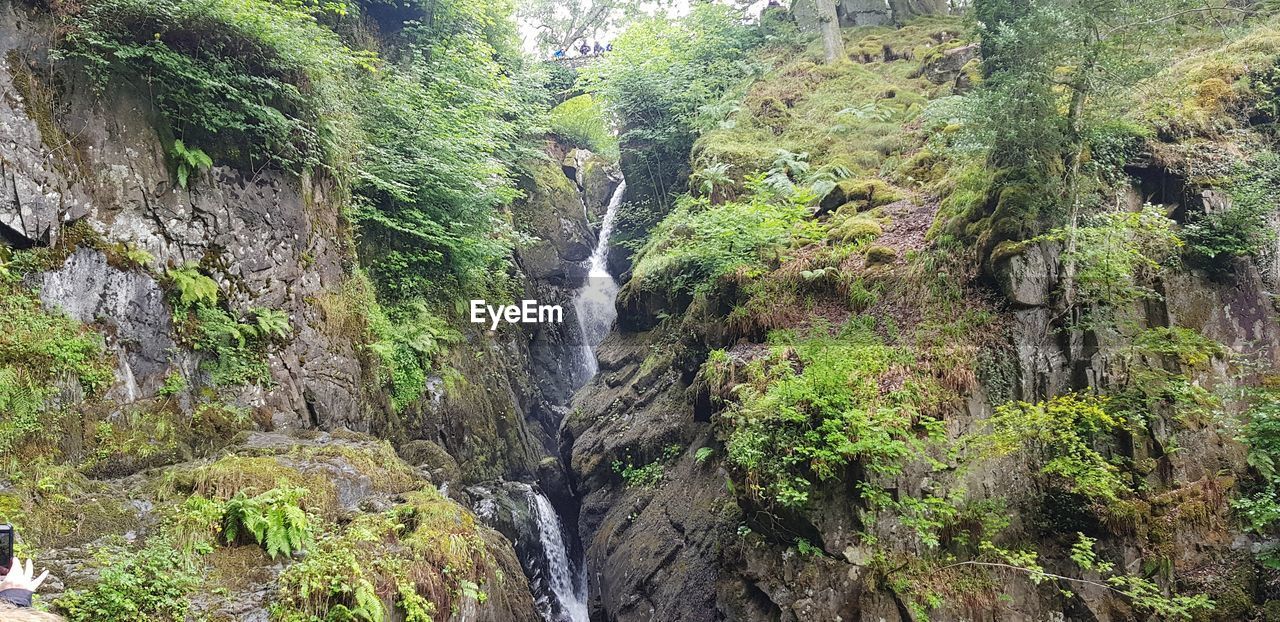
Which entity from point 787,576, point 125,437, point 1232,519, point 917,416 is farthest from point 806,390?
point 125,437

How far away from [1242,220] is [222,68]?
43.6 ft

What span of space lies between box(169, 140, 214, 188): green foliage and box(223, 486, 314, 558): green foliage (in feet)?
15.1

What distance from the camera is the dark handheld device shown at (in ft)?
13.7

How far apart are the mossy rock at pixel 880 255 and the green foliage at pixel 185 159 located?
9.55 metres

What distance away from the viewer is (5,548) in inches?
167

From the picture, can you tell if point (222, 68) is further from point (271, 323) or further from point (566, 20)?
point (566, 20)

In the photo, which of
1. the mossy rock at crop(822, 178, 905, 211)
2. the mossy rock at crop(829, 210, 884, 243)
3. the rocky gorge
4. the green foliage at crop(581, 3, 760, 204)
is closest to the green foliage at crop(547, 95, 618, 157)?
the green foliage at crop(581, 3, 760, 204)

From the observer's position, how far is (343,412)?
9352mm

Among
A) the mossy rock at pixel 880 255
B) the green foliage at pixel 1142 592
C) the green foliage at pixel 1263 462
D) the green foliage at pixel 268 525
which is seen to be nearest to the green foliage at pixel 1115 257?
the green foliage at pixel 1263 462

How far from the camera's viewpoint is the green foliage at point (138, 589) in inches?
176

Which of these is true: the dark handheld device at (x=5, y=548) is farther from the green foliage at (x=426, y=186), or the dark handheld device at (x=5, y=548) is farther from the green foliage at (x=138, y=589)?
the green foliage at (x=426, y=186)

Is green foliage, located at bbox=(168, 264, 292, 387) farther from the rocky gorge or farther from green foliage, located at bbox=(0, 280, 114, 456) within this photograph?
green foliage, located at bbox=(0, 280, 114, 456)

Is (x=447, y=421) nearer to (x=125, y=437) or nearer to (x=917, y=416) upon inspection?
(x=125, y=437)

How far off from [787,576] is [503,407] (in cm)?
782
